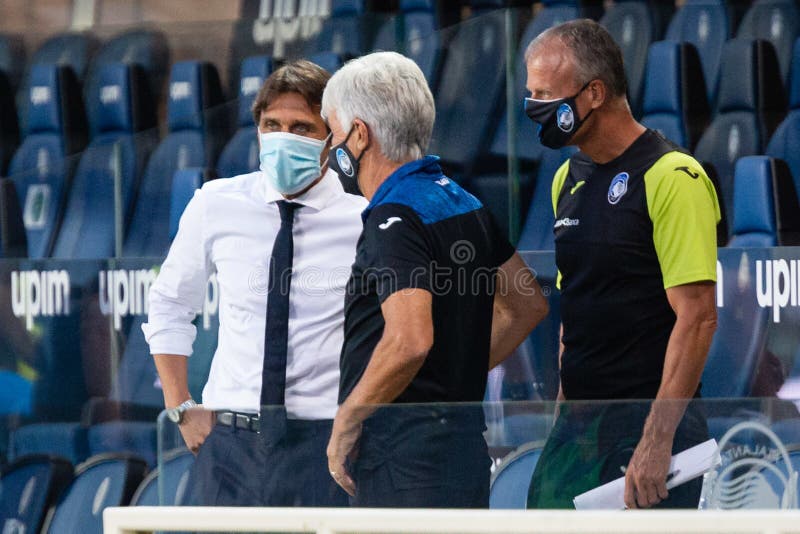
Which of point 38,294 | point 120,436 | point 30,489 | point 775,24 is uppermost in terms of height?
point 775,24

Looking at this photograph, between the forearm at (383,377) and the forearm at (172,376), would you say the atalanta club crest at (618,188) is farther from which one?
the forearm at (172,376)

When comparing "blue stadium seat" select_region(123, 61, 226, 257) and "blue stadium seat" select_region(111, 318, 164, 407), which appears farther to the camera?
"blue stadium seat" select_region(123, 61, 226, 257)

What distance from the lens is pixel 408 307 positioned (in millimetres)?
2107

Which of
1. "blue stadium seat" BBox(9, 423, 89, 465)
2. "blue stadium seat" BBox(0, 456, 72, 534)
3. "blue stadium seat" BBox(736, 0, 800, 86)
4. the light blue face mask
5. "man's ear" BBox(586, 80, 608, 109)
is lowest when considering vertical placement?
"blue stadium seat" BBox(0, 456, 72, 534)

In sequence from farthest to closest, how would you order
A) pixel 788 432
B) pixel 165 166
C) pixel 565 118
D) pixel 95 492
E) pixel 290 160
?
pixel 165 166
pixel 95 492
pixel 290 160
pixel 565 118
pixel 788 432

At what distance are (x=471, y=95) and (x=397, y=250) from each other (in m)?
2.12

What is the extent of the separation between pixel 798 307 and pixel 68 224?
2656mm

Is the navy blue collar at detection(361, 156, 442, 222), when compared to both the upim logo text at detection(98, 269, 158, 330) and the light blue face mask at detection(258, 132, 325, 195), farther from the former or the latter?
the upim logo text at detection(98, 269, 158, 330)

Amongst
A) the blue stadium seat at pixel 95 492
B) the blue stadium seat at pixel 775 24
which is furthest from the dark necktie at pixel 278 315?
the blue stadium seat at pixel 775 24

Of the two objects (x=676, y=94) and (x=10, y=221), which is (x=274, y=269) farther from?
(x=10, y=221)

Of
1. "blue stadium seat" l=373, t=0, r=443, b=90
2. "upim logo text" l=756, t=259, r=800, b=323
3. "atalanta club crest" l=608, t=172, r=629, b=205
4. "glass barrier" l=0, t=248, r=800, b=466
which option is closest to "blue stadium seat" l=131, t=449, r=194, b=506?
"atalanta club crest" l=608, t=172, r=629, b=205

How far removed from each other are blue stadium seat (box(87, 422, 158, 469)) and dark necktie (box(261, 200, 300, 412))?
3.51 feet

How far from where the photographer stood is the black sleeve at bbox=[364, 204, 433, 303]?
6.94 ft

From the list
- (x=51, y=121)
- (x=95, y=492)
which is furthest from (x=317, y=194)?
(x=51, y=121)
